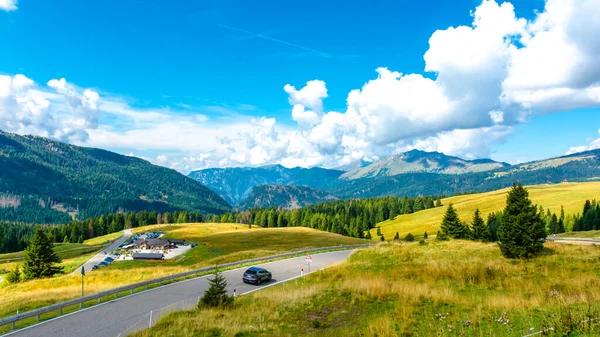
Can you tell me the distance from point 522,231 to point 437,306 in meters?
18.1

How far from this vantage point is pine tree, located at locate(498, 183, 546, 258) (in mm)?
27141

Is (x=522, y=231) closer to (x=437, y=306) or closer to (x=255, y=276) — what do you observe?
(x=437, y=306)

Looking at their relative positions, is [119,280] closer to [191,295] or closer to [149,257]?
[191,295]

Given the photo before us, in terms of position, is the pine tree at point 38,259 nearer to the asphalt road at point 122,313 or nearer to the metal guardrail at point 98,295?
the metal guardrail at point 98,295

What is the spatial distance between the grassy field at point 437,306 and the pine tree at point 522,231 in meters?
1.77

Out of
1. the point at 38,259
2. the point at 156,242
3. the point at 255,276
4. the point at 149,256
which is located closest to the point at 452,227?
the point at 255,276

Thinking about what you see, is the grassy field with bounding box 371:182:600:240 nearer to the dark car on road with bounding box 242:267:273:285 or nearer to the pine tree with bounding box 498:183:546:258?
the pine tree with bounding box 498:183:546:258

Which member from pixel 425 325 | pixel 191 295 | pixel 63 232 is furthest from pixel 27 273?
pixel 63 232

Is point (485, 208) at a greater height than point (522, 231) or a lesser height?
lesser

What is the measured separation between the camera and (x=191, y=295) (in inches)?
1000

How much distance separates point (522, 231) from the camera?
2761cm

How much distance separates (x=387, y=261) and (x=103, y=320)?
24.9 m

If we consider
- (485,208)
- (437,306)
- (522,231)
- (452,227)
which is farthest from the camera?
(485,208)

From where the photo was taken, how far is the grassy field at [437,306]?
35.7 feet
